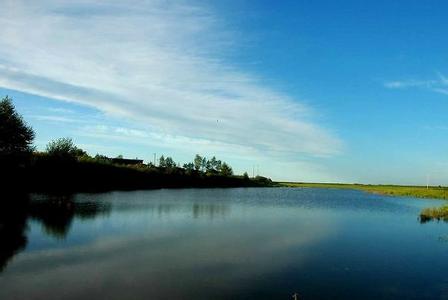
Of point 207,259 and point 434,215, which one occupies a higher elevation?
point 434,215

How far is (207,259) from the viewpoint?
→ 22.2 m

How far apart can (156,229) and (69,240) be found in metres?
7.60

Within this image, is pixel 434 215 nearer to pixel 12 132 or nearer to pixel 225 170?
pixel 12 132

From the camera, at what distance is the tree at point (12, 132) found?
64.8m

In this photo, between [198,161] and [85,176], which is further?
[198,161]

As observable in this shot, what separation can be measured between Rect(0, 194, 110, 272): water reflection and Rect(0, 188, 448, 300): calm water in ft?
0.23

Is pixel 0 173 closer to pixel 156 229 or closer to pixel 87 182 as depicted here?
pixel 87 182

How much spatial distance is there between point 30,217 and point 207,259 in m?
18.5

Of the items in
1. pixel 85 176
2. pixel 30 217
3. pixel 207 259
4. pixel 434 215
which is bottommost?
pixel 207 259

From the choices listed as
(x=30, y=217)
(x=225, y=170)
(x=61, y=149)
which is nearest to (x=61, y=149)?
(x=61, y=149)

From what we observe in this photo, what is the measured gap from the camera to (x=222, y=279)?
59.6 feet

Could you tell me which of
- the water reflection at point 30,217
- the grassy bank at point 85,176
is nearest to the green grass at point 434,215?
the water reflection at point 30,217

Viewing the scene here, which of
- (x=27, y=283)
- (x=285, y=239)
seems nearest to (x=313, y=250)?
(x=285, y=239)

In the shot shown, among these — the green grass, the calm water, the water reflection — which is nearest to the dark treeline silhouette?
the water reflection
